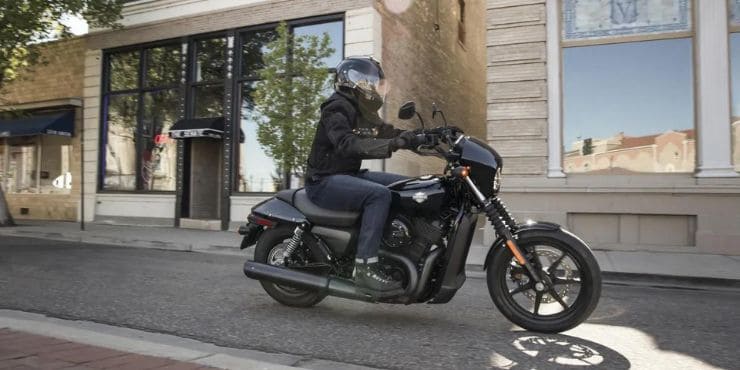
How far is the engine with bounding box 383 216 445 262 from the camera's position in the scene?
380 cm

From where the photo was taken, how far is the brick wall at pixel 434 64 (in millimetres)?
13070

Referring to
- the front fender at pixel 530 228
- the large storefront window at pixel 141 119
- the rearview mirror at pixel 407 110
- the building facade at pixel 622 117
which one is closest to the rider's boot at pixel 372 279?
the front fender at pixel 530 228

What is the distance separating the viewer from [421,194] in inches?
150

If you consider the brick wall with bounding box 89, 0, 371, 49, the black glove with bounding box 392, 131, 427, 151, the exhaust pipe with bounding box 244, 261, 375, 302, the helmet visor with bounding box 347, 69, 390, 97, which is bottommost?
the exhaust pipe with bounding box 244, 261, 375, 302

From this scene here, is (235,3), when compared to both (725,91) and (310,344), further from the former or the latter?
(310,344)

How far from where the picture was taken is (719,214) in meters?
9.11

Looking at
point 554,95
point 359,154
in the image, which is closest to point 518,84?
point 554,95

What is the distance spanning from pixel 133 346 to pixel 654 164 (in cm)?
917

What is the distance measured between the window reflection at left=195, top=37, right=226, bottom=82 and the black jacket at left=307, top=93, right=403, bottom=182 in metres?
10.6

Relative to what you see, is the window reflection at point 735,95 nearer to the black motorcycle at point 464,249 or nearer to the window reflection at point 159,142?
the black motorcycle at point 464,249

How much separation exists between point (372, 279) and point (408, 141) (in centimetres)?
97

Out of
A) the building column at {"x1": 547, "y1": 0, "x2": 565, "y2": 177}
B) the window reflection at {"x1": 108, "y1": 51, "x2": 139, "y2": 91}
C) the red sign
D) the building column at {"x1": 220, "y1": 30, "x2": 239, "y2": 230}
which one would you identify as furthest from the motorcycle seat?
the window reflection at {"x1": 108, "y1": 51, "x2": 139, "y2": 91}

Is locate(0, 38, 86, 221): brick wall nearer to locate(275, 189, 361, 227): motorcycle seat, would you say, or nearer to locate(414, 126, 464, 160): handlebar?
locate(275, 189, 361, 227): motorcycle seat

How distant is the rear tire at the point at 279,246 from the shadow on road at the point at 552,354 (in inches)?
62.6
